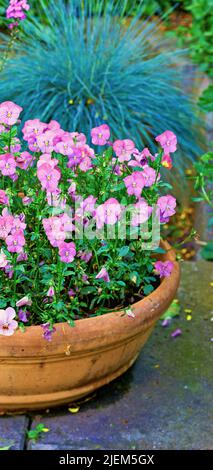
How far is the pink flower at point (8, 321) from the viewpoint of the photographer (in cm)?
185

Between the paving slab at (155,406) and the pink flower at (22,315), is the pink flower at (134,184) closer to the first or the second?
the pink flower at (22,315)

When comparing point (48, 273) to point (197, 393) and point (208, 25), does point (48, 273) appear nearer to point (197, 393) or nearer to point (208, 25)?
point (197, 393)

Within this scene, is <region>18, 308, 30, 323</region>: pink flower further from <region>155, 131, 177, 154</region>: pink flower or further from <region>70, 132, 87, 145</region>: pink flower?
<region>155, 131, 177, 154</region>: pink flower

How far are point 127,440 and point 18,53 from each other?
2.05m

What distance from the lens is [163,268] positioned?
6.85 ft

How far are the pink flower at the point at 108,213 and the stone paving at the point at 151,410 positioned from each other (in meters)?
0.61

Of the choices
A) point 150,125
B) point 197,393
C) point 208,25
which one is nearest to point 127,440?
point 197,393

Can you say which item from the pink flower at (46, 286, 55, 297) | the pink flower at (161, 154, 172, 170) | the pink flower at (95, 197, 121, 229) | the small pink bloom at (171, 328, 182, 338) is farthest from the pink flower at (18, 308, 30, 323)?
the small pink bloom at (171, 328, 182, 338)

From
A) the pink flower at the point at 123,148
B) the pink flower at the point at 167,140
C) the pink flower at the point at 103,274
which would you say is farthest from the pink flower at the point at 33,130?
the pink flower at the point at 103,274

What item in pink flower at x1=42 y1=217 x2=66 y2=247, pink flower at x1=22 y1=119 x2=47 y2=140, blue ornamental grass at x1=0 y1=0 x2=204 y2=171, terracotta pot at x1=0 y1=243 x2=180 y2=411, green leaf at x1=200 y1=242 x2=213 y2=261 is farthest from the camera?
green leaf at x1=200 y1=242 x2=213 y2=261

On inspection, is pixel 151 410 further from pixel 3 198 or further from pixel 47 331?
pixel 3 198

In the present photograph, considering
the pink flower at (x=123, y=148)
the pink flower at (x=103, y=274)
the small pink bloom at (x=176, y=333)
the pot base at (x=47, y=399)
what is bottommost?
the pot base at (x=47, y=399)

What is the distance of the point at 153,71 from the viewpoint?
3.38 m

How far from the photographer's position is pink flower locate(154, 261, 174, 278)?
207cm
